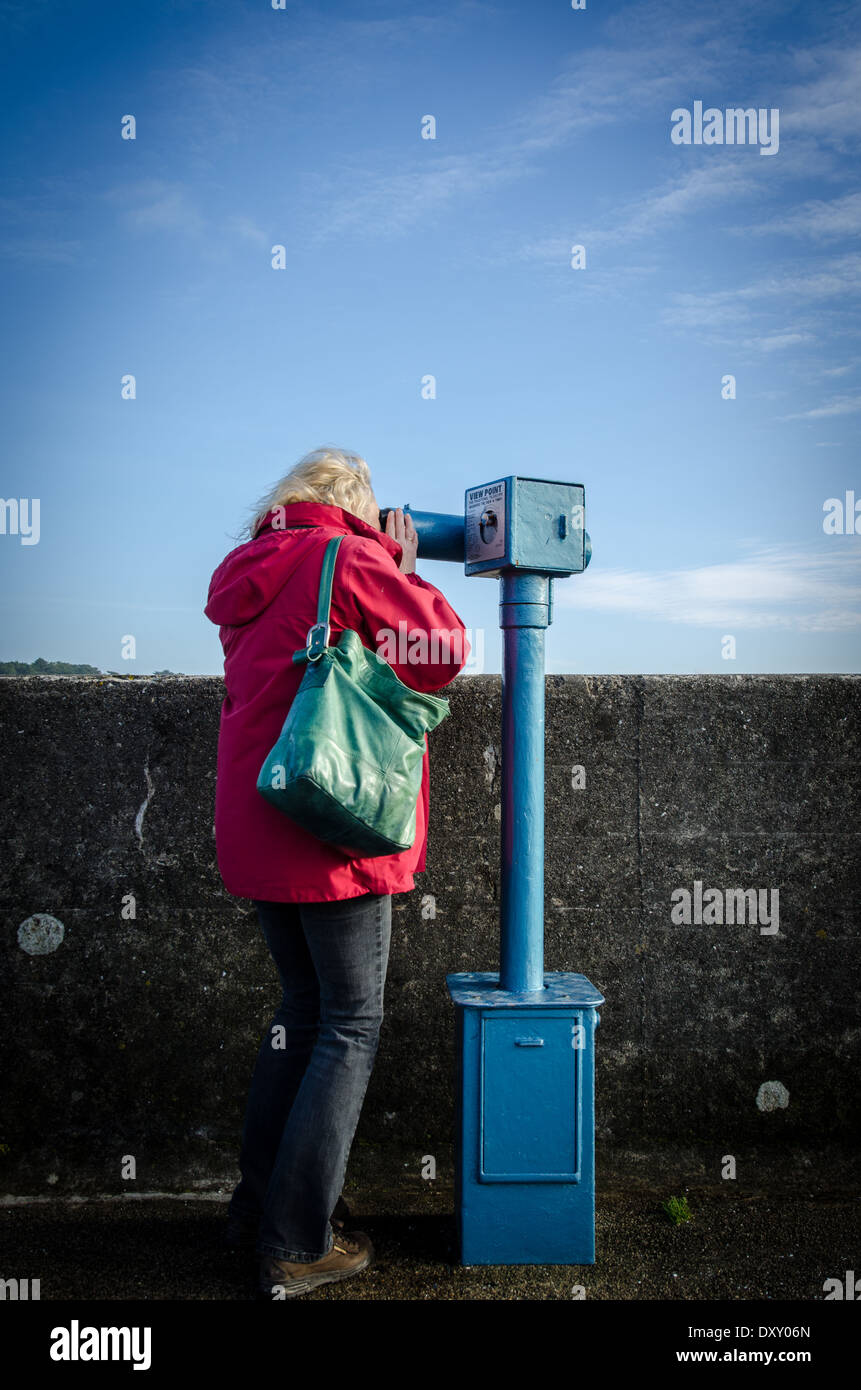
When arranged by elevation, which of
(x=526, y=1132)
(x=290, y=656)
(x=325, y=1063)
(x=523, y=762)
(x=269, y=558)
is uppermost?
(x=269, y=558)

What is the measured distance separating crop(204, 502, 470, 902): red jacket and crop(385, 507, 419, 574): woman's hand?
0.63 ft

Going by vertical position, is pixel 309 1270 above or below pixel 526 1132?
below

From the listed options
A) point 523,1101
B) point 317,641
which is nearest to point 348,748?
point 317,641

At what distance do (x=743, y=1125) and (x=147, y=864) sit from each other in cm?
193

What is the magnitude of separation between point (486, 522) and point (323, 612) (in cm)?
64

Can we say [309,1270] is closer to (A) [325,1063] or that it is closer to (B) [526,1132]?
(A) [325,1063]

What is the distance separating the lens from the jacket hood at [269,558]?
2.34 meters

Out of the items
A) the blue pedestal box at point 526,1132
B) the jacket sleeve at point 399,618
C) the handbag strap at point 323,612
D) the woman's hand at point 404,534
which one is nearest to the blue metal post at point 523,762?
the blue pedestal box at point 526,1132

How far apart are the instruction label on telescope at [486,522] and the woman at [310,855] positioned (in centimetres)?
32

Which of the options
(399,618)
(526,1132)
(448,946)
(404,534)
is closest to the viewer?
(399,618)

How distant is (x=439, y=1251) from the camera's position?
259cm

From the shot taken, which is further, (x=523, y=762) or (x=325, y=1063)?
(x=523, y=762)

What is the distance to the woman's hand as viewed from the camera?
2.62 meters

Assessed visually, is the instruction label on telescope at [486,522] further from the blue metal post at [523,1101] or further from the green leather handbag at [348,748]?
the green leather handbag at [348,748]
